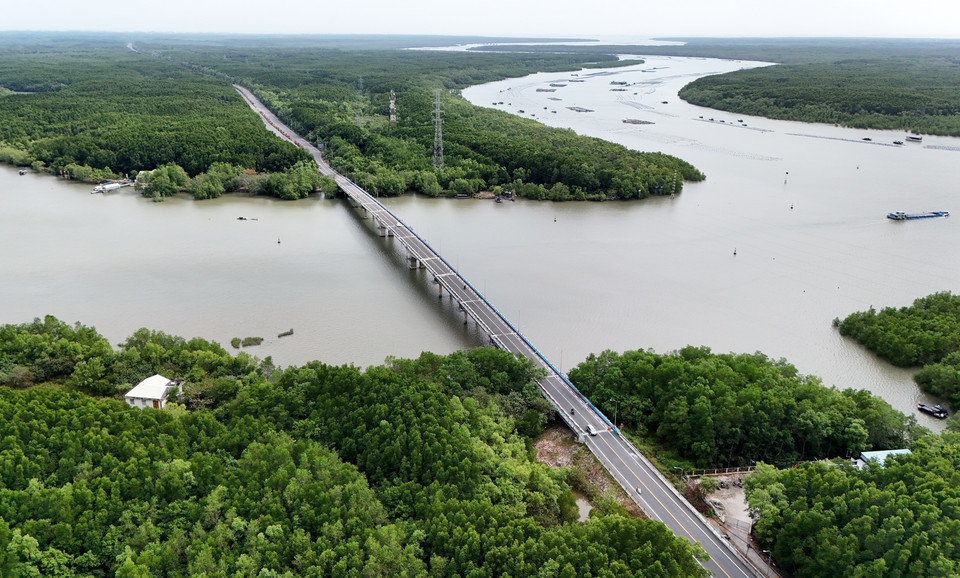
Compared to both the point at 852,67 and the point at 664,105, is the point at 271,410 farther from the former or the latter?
the point at 852,67

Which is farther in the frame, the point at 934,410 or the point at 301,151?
the point at 301,151

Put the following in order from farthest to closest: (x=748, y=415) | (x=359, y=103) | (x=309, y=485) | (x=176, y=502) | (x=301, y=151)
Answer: (x=359, y=103) → (x=301, y=151) → (x=748, y=415) → (x=309, y=485) → (x=176, y=502)

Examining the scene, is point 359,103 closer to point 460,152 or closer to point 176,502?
point 460,152

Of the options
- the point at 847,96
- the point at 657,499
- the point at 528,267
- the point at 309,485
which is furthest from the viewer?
the point at 847,96

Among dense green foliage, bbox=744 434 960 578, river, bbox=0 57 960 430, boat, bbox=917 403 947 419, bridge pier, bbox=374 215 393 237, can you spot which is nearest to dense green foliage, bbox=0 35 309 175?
river, bbox=0 57 960 430

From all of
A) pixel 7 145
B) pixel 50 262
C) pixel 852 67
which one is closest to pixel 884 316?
pixel 50 262

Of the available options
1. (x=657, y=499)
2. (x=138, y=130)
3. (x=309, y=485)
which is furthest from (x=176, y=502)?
(x=138, y=130)
